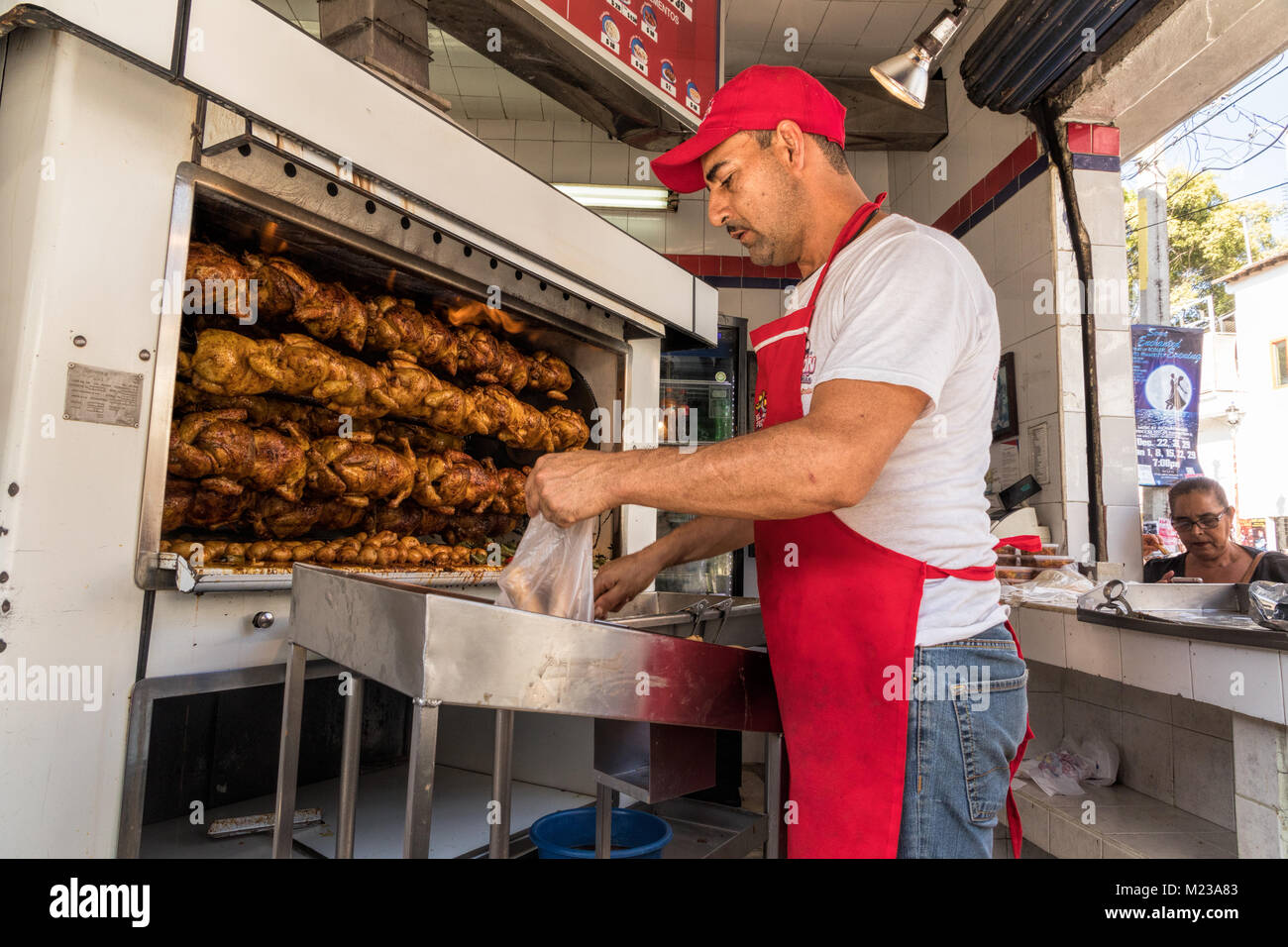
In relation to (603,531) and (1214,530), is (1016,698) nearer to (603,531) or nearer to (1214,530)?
(603,531)

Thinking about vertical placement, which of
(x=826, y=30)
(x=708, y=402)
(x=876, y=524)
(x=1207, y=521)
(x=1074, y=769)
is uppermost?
(x=826, y=30)

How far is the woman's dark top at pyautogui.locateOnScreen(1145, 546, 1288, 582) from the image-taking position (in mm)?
3672

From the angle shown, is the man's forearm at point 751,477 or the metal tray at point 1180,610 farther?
the metal tray at point 1180,610

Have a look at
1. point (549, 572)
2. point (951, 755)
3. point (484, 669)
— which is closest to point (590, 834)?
point (549, 572)

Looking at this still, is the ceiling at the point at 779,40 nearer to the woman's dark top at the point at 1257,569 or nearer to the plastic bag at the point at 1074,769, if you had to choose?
the woman's dark top at the point at 1257,569

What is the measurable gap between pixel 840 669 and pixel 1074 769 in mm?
2801

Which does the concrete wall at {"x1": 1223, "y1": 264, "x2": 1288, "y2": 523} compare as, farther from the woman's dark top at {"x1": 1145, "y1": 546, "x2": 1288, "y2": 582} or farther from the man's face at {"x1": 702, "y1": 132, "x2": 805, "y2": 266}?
the man's face at {"x1": 702, "y1": 132, "x2": 805, "y2": 266}

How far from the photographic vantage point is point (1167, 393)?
4.48 metres

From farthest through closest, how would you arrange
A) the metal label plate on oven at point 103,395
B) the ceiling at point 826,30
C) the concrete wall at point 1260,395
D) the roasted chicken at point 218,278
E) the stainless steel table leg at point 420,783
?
the concrete wall at point 1260,395
the ceiling at point 826,30
the roasted chicken at point 218,278
the metal label plate on oven at point 103,395
the stainless steel table leg at point 420,783

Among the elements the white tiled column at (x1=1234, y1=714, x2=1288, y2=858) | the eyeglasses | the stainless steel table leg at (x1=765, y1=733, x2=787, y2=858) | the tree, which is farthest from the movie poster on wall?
the tree

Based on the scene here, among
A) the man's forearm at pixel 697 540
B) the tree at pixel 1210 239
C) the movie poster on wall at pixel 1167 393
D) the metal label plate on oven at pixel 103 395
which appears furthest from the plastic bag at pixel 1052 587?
the tree at pixel 1210 239

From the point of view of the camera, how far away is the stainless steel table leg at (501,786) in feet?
4.32

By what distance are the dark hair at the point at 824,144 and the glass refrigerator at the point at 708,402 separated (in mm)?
4084

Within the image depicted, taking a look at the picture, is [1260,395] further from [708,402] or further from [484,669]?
[484,669]
